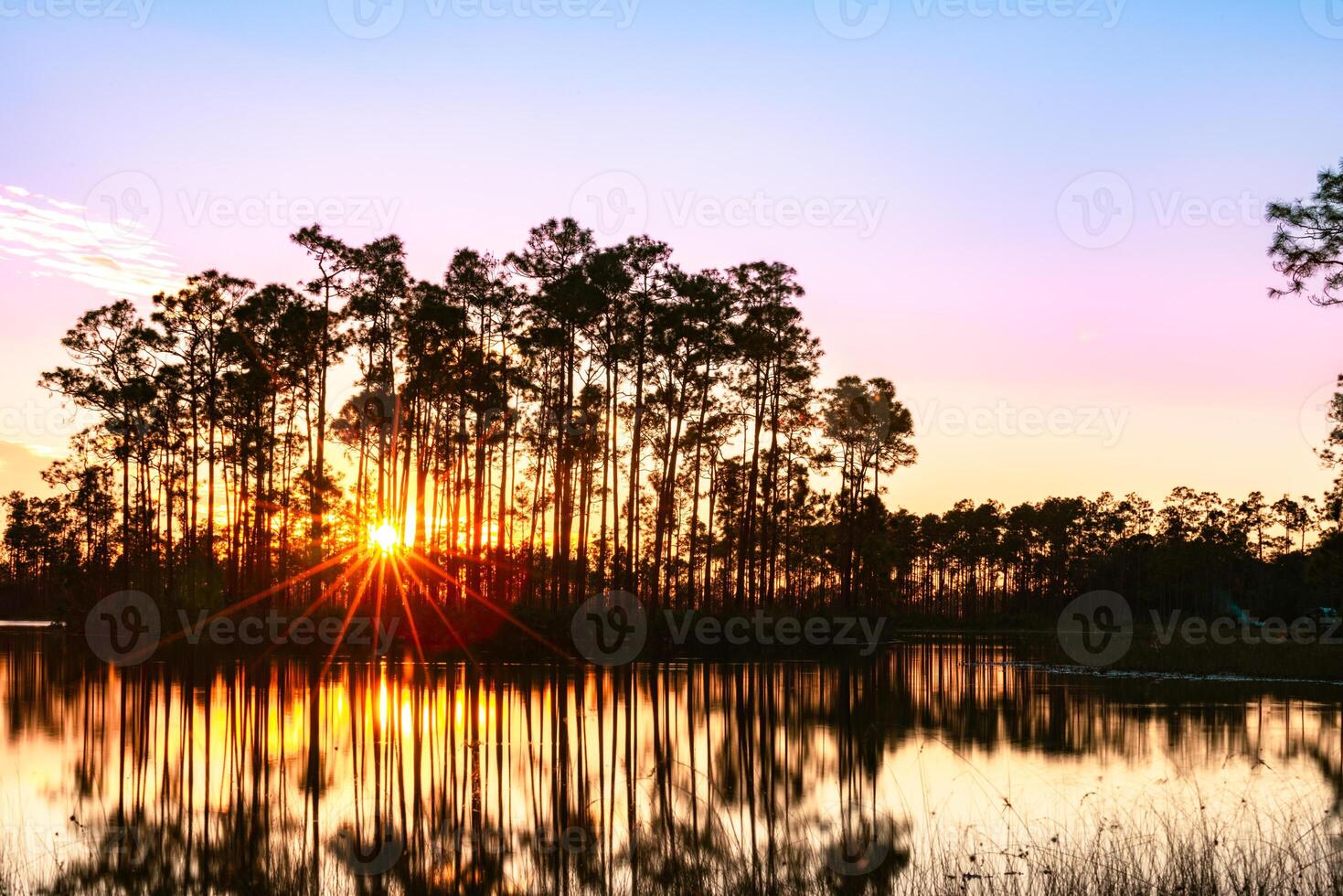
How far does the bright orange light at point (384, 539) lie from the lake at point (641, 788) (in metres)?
25.1

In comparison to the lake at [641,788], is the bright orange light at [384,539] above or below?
above

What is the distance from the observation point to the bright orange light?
2267 inches

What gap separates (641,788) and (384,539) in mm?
43776

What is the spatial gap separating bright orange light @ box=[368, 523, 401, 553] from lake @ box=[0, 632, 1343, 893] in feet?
82.4

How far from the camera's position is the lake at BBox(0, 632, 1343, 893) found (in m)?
11.5

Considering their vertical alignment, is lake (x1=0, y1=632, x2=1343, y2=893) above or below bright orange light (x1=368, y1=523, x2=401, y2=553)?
below

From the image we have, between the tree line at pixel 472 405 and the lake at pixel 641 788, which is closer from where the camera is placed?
the lake at pixel 641 788

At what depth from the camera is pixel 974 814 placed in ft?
47.7

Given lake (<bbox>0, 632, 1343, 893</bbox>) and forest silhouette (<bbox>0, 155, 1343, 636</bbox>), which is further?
forest silhouette (<bbox>0, 155, 1343, 636</bbox>)

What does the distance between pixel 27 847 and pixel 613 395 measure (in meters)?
47.1

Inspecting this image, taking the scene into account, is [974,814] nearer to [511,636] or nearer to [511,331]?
[511,636]

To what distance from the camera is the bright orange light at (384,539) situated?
57.6 metres

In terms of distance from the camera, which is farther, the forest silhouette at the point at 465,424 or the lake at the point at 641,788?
the forest silhouette at the point at 465,424

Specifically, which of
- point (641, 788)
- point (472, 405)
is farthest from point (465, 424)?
point (641, 788)
